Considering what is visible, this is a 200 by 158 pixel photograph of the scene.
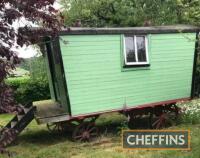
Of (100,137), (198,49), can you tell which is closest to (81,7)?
(198,49)

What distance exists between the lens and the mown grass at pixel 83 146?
9041mm

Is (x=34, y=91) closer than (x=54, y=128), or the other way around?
(x=54, y=128)

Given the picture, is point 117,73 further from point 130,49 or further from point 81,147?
point 81,147

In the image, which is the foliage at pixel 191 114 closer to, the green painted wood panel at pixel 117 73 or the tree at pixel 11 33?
the green painted wood panel at pixel 117 73

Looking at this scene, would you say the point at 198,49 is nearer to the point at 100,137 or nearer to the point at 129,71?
the point at 129,71

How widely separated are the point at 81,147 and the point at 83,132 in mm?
718

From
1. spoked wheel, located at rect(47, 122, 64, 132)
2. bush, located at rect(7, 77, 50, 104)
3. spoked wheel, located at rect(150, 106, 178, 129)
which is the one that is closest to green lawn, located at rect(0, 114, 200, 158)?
spoked wheel, located at rect(47, 122, 64, 132)

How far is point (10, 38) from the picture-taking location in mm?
6082

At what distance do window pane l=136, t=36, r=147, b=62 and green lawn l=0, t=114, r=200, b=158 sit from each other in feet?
7.70

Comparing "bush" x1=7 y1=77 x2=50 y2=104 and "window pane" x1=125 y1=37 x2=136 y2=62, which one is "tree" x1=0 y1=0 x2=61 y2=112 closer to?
"window pane" x1=125 y1=37 x2=136 y2=62

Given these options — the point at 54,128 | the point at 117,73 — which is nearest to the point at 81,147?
the point at 117,73

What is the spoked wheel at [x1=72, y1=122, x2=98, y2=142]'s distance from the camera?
35.5ft

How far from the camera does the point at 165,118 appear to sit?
40.3 feet

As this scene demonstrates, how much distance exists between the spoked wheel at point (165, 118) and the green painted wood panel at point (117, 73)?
505 mm
